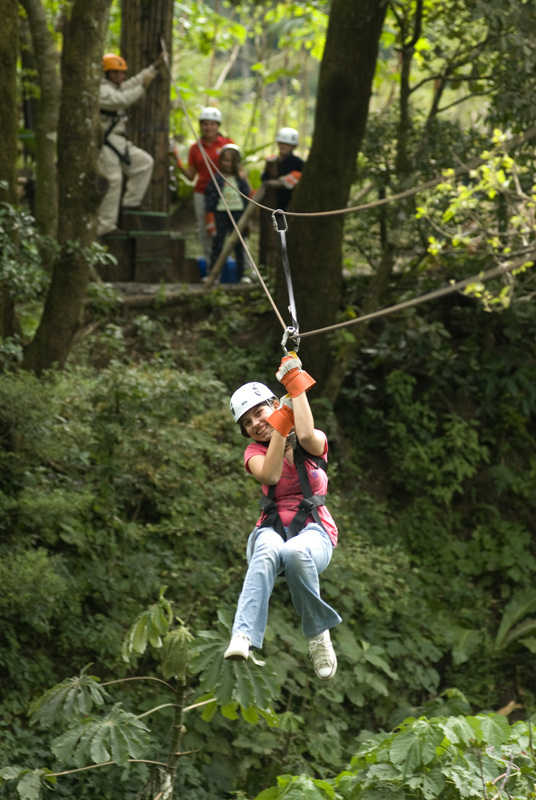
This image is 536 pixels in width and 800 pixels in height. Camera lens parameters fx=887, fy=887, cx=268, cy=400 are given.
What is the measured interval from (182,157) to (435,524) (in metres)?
6.95

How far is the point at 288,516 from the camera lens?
12.8 feet

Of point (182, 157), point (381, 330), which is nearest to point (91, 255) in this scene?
point (381, 330)

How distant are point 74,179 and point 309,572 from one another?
403 cm

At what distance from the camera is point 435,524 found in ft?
31.0

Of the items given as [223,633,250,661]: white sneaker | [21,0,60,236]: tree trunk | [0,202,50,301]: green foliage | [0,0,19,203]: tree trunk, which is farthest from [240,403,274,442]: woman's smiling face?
[21,0,60,236]: tree trunk

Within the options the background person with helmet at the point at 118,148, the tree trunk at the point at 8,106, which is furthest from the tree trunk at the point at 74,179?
the background person with helmet at the point at 118,148

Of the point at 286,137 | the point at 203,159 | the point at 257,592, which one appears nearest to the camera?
the point at 257,592

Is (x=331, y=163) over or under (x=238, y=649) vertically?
over

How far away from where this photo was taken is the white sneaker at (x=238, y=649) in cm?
349

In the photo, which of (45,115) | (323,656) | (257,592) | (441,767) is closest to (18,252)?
(45,115)

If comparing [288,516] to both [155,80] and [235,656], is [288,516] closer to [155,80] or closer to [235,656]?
[235,656]

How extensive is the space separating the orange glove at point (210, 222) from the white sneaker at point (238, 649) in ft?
23.6

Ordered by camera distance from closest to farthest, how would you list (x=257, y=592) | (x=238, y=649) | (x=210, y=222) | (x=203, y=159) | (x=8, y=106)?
(x=238, y=649)
(x=257, y=592)
(x=8, y=106)
(x=203, y=159)
(x=210, y=222)

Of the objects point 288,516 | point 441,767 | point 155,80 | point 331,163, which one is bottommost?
point 441,767
